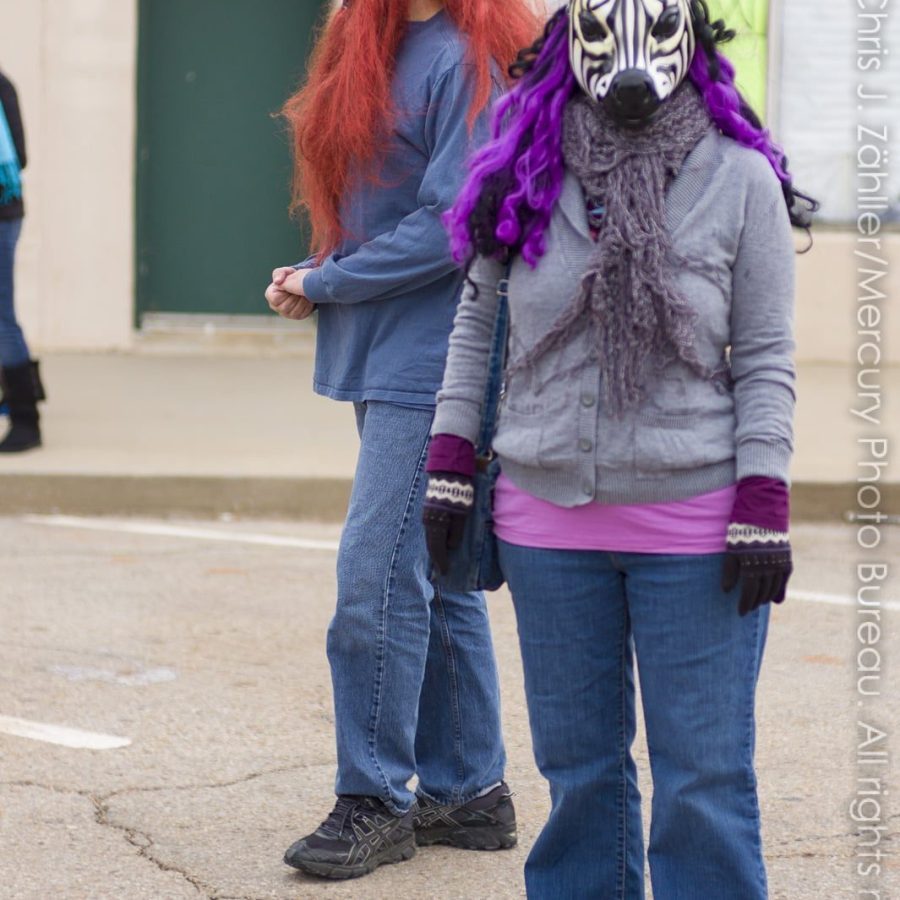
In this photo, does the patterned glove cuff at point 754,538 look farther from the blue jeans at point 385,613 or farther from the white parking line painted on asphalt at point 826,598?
the white parking line painted on asphalt at point 826,598

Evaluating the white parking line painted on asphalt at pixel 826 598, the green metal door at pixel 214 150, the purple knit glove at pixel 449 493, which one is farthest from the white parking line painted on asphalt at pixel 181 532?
the green metal door at pixel 214 150

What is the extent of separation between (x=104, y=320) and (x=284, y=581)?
21.4 feet

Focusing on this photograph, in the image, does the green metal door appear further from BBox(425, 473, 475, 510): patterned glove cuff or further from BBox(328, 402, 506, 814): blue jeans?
BBox(425, 473, 475, 510): patterned glove cuff

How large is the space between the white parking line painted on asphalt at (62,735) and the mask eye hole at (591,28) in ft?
8.67

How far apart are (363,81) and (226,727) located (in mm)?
2021

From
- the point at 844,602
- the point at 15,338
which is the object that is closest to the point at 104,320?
the point at 15,338

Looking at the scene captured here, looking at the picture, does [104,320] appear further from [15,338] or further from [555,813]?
[555,813]

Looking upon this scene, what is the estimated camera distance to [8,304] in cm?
859

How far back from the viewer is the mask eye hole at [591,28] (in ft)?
9.18

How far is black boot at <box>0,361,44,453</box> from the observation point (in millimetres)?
8727

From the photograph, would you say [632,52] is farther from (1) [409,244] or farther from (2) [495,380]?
(1) [409,244]

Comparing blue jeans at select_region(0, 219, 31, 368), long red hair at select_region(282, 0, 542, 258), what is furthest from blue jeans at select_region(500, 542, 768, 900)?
blue jeans at select_region(0, 219, 31, 368)

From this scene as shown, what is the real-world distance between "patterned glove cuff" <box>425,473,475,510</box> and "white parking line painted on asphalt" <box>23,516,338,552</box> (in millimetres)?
4655

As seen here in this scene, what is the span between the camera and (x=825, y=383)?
1205cm
